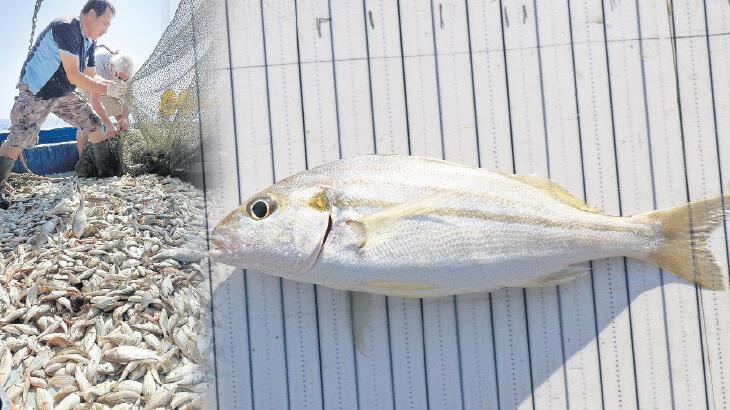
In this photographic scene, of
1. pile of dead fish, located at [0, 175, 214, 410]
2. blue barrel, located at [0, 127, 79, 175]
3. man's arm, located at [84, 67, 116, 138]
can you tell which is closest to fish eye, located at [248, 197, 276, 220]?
pile of dead fish, located at [0, 175, 214, 410]

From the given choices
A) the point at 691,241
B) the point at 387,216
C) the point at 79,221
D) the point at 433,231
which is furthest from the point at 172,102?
the point at 691,241

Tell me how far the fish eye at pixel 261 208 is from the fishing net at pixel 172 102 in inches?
27.5

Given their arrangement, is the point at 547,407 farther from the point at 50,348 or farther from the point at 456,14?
the point at 50,348

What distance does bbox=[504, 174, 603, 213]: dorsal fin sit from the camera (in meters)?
2.34

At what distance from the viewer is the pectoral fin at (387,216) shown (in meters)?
2.11

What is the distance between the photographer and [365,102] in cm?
255

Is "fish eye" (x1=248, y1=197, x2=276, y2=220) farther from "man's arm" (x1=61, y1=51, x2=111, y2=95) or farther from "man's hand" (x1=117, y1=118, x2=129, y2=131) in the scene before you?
"man's hand" (x1=117, y1=118, x2=129, y2=131)

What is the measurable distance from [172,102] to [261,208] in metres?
2.41

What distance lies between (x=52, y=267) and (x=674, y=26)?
3.52 meters

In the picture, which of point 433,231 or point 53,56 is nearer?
point 433,231

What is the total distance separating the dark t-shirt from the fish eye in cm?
296

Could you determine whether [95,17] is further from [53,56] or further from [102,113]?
[102,113]

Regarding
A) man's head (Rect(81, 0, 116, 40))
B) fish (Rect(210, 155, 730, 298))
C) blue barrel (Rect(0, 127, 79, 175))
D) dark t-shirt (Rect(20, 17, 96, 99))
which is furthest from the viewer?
blue barrel (Rect(0, 127, 79, 175))

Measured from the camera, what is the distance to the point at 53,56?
424cm
